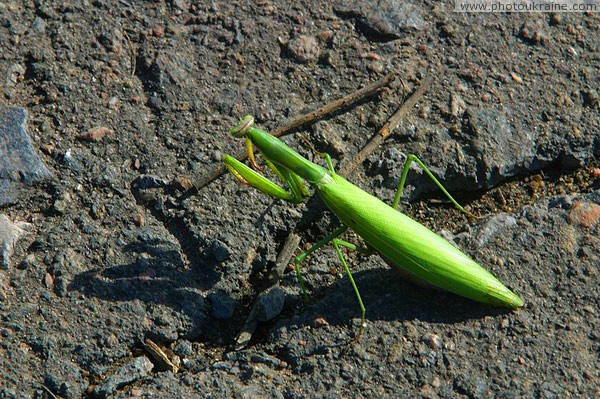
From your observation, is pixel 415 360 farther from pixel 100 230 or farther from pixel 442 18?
pixel 442 18

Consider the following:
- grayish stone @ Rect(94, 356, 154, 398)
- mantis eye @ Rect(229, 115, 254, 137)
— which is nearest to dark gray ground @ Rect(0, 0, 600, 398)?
grayish stone @ Rect(94, 356, 154, 398)

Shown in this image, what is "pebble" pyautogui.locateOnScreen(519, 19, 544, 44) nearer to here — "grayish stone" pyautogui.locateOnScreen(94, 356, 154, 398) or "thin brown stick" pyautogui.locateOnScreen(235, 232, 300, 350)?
"thin brown stick" pyautogui.locateOnScreen(235, 232, 300, 350)

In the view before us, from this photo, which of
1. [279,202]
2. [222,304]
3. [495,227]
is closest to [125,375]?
[222,304]

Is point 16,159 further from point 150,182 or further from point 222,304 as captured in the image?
point 222,304

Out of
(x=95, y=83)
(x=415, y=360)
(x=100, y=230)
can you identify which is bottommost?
(x=100, y=230)

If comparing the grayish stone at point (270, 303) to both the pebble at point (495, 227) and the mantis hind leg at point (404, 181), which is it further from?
the pebble at point (495, 227)

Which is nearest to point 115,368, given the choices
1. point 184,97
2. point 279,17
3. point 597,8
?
point 184,97

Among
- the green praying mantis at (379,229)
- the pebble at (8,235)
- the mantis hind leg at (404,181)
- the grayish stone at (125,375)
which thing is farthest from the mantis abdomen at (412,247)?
the pebble at (8,235)
